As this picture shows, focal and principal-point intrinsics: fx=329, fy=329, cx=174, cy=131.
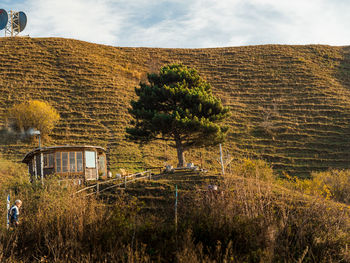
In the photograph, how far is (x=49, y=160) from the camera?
24.7 m

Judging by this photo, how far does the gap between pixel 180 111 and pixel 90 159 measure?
7.97 metres

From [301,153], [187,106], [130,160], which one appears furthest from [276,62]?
[187,106]

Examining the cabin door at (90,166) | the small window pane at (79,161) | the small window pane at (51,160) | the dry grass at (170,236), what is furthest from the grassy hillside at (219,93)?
the dry grass at (170,236)

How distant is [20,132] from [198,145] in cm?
2754

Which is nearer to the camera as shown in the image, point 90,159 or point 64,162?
point 64,162

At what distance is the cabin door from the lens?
2519 cm

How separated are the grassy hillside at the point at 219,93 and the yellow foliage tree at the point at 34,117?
152 cm

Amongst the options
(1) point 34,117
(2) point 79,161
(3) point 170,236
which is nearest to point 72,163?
(2) point 79,161

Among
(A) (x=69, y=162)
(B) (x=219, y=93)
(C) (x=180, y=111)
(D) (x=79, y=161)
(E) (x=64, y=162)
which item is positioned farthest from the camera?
(B) (x=219, y=93)

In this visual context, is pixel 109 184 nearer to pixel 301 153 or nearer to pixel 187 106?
pixel 187 106

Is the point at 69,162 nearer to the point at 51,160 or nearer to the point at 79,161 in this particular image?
the point at 79,161

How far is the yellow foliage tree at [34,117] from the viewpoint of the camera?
4257 centimetres

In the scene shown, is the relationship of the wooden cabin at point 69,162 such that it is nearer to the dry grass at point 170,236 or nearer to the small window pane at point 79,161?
the small window pane at point 79,161

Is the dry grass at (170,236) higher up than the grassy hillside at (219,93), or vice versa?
the grassy hillside at (219,93)
